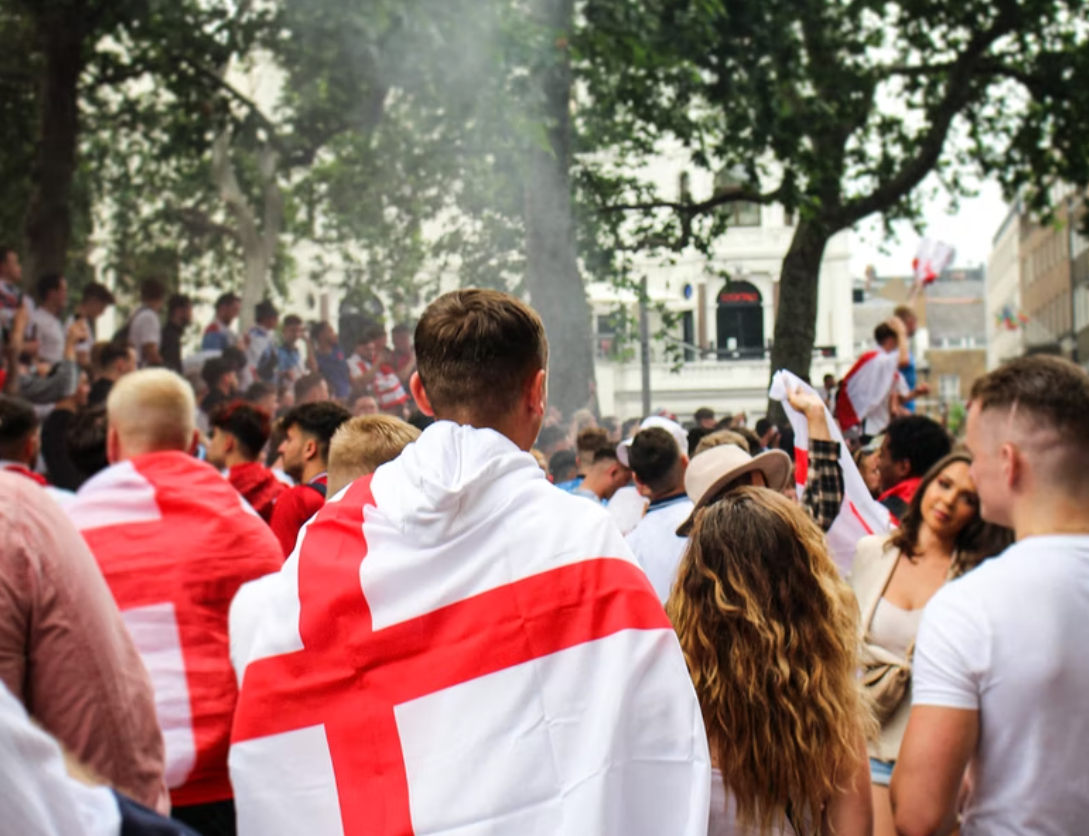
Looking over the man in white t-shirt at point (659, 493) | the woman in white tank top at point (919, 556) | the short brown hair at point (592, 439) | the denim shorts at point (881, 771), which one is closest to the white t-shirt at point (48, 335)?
the short brown hair at point (592, 439)

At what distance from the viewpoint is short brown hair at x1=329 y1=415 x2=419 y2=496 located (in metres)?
3.39

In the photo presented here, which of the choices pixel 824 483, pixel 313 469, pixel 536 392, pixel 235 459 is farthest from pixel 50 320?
pixel 536 392

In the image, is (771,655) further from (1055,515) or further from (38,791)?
(38,791)

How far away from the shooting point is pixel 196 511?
12.4 feet

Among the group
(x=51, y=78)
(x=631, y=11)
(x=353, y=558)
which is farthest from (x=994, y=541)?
(x=51, y=78)

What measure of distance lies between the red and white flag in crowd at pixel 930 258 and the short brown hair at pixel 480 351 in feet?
48.4

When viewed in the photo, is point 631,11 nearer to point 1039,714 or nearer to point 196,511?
point 196,511

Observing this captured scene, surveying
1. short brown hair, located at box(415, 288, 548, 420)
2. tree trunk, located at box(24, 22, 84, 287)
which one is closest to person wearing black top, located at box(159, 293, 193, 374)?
tree trunk, located at box(24, 22, 84, 287)

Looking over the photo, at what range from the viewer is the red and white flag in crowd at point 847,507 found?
4422mm

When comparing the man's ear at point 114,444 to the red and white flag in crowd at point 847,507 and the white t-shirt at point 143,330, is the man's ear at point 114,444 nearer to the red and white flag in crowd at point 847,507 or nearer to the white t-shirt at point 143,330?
the red and white flag in crowd at point 847,507

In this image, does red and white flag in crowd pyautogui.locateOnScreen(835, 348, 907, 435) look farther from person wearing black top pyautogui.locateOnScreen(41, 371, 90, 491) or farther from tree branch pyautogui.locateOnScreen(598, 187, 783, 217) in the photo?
person wearing black top pyautogui.locateOnScreen(41, 371, 90, 491)

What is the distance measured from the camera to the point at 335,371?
12.0 metres

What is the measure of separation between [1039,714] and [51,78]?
12470 millimetres

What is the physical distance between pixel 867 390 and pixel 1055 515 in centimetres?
814
